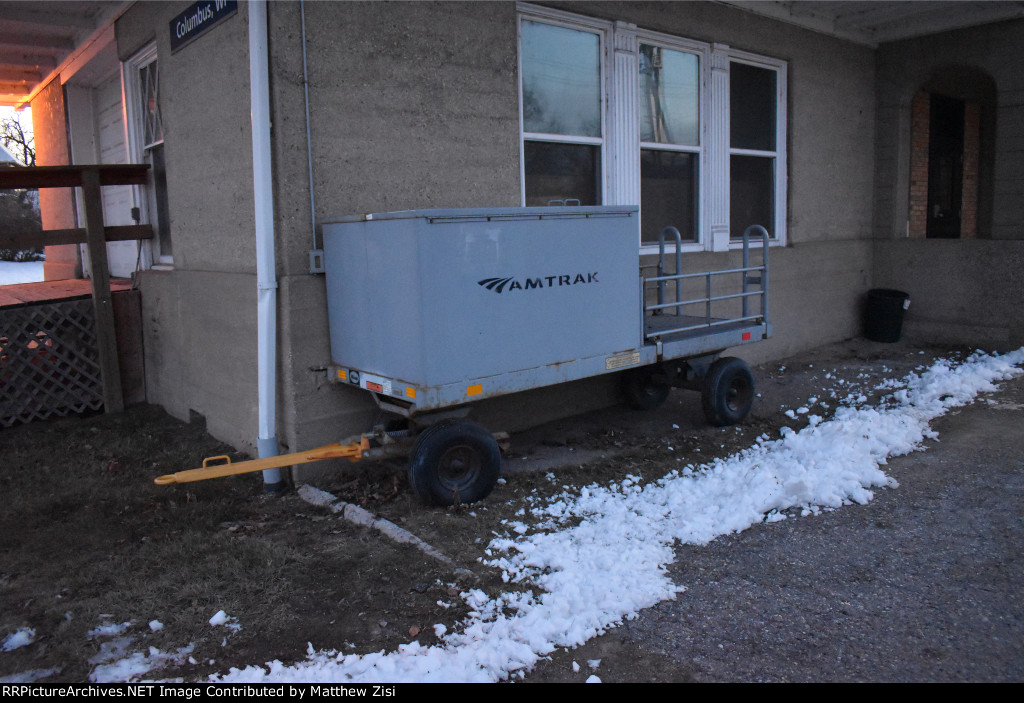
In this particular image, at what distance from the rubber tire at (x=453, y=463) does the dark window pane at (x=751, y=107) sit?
5.78 m

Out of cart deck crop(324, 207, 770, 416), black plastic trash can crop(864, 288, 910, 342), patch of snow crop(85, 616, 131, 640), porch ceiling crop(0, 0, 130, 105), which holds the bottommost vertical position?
patch of snow crop(85, 616, 131, 640)

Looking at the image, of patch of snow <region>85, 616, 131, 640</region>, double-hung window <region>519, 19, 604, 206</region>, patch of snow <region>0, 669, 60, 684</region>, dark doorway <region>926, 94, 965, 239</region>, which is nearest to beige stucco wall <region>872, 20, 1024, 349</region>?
dark doorway <region>926, 94, 965, 239</region>

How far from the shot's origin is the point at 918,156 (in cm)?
1202

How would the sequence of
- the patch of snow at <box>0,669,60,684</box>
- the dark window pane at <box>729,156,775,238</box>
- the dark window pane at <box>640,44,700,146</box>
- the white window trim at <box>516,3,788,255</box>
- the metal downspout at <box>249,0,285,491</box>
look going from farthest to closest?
the dark window pane at <box>729,156,775,238</box> → the dark window pane at <box>640,44,700,146</box> → the white window trim at <box>516,3,788,255</box> → the metal downspout at <box>249,0,285,491</box> → the patch of snow at <box>0,669,60,684</box>

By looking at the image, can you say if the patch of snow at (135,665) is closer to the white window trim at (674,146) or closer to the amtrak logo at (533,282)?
the amtrak logo at (533,282)

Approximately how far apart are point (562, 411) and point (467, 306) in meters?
2.66

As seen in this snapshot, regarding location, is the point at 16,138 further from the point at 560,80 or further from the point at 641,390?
the point at 641,390

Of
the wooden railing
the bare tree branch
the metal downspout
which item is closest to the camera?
the metal downspout

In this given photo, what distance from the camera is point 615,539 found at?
15.1 ft

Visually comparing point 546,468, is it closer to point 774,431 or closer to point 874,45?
point 774,431

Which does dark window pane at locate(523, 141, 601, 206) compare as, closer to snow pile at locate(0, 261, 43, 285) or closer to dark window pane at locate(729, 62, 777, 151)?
dark window pane at locate(729, 62, 777, 151)

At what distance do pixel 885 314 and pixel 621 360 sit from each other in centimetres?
690

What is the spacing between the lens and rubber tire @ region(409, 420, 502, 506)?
200 inches

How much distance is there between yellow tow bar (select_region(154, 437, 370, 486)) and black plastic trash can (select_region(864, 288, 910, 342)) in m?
8.67
